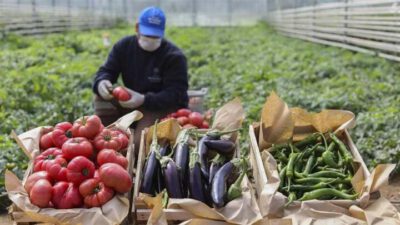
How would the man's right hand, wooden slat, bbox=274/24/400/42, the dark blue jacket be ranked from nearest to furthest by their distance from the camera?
the man's right hand
the dark blue jacket
wooden slat, bbox=274/24/400/42

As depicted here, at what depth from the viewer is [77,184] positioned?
3484mm

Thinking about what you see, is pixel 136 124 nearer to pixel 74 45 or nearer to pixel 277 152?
pixel 277 152

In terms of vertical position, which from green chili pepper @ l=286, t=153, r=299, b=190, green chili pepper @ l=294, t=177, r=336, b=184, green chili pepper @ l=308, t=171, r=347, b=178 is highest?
green chili pepper @ l=286, t=153, r=299, b=190

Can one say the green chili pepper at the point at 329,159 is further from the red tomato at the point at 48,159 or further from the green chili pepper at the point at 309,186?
the red tomato at the point at 48,159

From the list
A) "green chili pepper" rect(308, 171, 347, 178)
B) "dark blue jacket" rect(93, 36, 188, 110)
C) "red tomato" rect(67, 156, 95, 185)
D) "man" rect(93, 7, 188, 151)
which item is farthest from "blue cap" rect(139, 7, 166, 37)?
"green chili pepper" rect(308, 171, 347, 178)

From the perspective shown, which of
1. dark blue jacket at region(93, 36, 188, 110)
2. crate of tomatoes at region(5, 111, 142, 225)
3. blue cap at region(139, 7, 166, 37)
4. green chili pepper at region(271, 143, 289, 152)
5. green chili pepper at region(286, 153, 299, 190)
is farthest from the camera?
dark blue jacket at region(93, 36, 188, 110)

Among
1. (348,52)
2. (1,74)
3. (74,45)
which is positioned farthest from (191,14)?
(1,74)

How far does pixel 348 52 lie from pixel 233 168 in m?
11.8

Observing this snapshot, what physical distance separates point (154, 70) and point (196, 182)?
263 cm

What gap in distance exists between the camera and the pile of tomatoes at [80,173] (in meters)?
3.40

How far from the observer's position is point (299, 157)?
163 inches

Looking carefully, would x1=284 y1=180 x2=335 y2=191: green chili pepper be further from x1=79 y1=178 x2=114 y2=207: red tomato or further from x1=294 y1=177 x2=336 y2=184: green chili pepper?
x1=79 y1=178 x2=114 y2=207: red tomato

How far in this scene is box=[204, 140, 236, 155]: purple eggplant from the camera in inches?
164

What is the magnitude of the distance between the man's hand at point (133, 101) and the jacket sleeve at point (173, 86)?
13 cm
